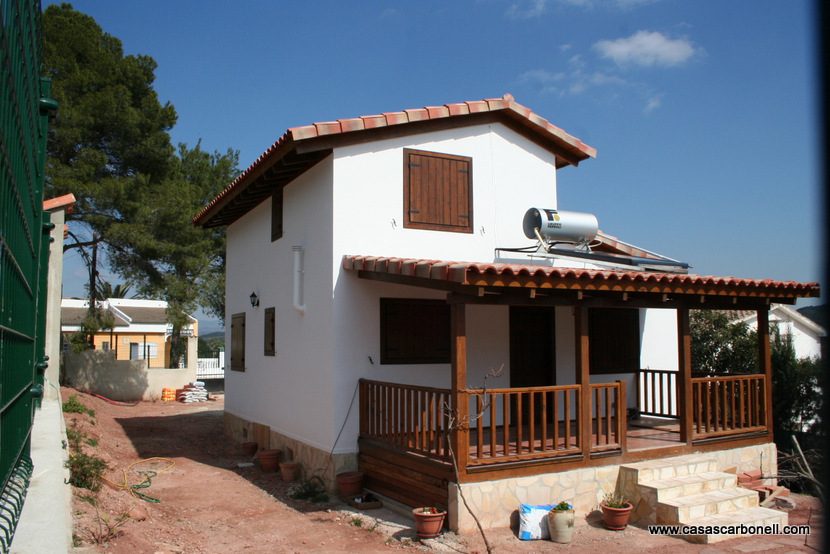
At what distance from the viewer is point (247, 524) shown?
8508 mm

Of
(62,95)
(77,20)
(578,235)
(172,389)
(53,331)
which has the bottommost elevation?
(172,389)

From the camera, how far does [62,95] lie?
20.3 m

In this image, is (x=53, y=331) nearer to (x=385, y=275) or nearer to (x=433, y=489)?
(x=385, y=275)

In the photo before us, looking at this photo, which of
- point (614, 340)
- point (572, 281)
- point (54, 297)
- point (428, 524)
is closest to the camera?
point (428, 524)

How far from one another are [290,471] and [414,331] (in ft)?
10.2

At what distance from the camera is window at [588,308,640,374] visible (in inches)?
480

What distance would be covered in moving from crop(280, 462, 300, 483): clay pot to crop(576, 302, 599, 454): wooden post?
4.70 metres

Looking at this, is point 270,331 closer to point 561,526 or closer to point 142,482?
point 142,482

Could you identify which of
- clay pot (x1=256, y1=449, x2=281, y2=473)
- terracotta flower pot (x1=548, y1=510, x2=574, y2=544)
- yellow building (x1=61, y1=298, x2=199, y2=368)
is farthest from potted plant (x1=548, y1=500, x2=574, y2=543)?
yellow building (x1=61, y1=298, x2=199, y2=368)

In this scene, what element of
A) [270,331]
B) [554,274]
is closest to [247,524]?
[270,331]

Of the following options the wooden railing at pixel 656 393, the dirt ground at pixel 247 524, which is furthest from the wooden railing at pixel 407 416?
the wooden railing at pixel 656 393

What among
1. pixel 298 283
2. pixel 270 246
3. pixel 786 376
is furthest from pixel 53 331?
pixel 786 376

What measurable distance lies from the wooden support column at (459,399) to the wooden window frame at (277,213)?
5.44 meters

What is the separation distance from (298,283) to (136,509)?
4.41m
